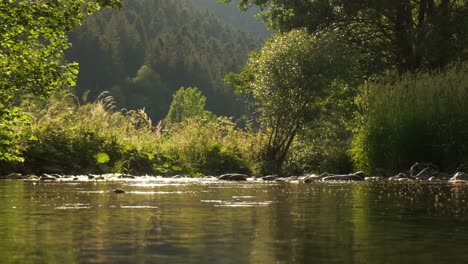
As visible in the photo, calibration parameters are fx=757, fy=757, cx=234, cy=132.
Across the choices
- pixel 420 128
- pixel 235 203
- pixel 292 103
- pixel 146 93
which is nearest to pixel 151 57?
pixel 146 93

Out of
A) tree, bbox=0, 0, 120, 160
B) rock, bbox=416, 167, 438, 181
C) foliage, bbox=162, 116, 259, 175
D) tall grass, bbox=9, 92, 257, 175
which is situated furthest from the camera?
foliage, bbox=162, 116, 259, 175

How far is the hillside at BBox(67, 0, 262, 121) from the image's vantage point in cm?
12562

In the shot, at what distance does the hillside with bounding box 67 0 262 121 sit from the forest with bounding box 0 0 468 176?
9509cm

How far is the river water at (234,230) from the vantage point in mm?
4418

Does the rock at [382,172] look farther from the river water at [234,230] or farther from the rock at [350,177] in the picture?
the river water at [234,230]

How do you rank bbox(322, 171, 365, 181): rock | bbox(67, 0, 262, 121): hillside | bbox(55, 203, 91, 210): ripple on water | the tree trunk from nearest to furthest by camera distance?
bbox(55, 203, 91, 210): ripple on water < bbox(322, 171, 365, 181): rock < the tree trunk < bbox(67, 0, 262, 121): hillside

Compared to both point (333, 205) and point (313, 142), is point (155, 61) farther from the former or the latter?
point (333, 205)

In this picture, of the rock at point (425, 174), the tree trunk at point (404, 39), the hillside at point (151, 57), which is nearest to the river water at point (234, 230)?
the rock at point (425, 174)

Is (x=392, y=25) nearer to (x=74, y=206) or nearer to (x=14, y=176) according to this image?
(x=14, y=176)

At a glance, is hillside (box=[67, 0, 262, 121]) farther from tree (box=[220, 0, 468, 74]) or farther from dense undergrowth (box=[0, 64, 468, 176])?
dense undergrowth (box=[0, 64, 468, 176])

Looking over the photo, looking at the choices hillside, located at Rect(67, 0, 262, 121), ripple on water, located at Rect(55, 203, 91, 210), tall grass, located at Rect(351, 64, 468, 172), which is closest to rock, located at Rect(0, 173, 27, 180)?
tall grass, located at Rect(351, 64, 468, 172)

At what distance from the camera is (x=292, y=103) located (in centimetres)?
A: 2800

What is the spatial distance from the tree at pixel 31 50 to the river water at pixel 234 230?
526 cm

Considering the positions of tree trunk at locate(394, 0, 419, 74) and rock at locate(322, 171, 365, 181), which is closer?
rock at locate(322, 171, 365, 181)
